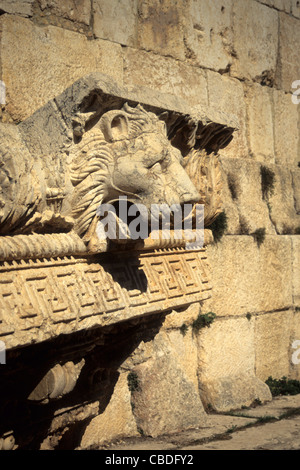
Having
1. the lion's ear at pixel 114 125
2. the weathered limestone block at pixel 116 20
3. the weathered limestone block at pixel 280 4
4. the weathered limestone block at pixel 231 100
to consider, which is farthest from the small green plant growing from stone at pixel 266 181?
the lion's ear at pixel 114 125

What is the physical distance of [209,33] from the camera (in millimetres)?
5828

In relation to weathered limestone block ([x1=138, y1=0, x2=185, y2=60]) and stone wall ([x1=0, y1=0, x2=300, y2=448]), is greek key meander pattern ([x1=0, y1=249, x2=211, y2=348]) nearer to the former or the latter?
stone wall ([x1=0, y1=0, x2=300, y2=448])

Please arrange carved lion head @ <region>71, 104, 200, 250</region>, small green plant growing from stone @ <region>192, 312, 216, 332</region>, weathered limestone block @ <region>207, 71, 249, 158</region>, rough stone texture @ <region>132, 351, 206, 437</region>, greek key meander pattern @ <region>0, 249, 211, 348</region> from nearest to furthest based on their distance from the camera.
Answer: greek key meander pattern @ <region>0, 249, 211, 348</region>
carved lion head @ <region>71, 104, 200, 250</region>
rough stone texture @ <region>132, 351, 206, 437</region>
small green plant growing from stone @ <region>192, 312, 216, 332</region>
weathered limestone block @ <region>207, 71, 249, 158</region>

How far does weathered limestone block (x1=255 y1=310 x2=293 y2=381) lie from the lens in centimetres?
603

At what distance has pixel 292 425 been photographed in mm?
4730

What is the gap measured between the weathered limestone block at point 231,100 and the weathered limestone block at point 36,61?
1.52m

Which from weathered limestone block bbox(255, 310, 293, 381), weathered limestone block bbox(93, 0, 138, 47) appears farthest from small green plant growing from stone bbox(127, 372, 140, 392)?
weathered limestone block bbox(93, 0, 138, 47)

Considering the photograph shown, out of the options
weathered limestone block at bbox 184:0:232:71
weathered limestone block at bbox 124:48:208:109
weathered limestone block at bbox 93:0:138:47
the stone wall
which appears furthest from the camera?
weathered limestone block at bbox 184:0:232:71

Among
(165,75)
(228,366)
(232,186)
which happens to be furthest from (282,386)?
(165,75)

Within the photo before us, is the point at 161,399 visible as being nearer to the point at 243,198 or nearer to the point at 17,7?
the point at 243,198

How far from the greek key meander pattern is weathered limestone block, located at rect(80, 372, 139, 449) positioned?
866 mm

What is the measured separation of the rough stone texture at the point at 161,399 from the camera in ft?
14.5

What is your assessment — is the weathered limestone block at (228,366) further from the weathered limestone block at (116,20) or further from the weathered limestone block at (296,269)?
the weathered limestone block at (116,20)
